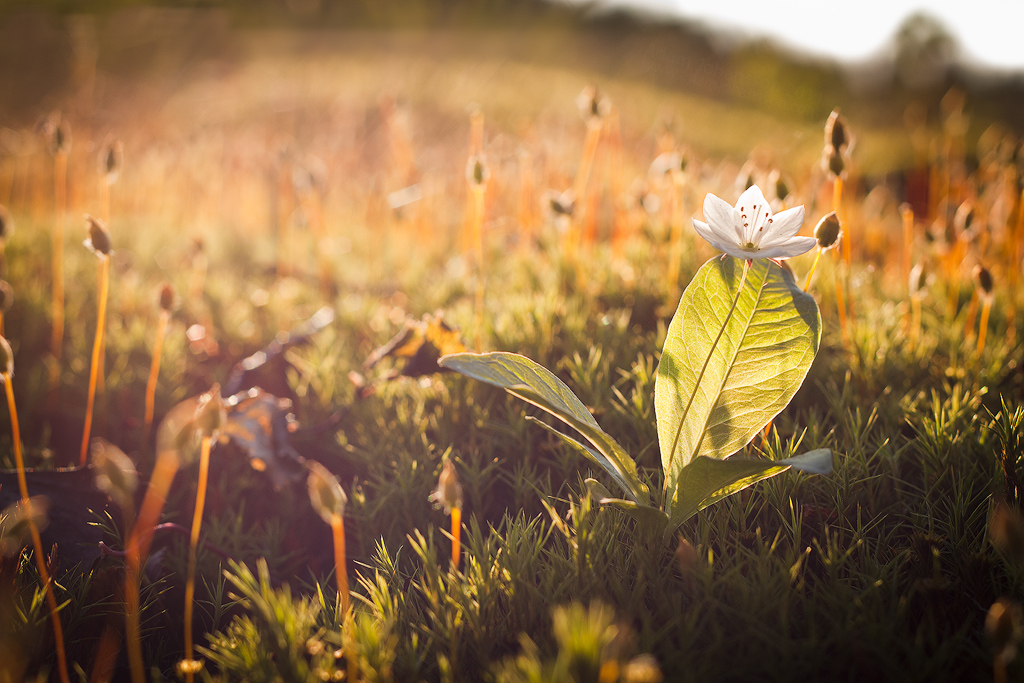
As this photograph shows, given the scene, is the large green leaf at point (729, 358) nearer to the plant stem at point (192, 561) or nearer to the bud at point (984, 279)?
the bud at point (984, 279)

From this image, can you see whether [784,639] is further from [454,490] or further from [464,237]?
[464,237]

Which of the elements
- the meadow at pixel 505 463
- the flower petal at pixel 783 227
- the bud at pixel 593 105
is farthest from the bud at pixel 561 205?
the flower petal at pixel 783 227

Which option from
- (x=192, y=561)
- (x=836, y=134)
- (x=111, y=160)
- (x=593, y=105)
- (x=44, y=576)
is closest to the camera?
(x=192, y=561)

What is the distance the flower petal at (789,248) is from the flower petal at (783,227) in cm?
1

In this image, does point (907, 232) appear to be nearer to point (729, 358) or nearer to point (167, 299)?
point (729, 358)

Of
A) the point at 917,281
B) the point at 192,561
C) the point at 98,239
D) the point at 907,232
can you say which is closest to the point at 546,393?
the point at 192,561

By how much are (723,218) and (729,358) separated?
0.29 m

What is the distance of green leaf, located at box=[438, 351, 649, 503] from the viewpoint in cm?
108

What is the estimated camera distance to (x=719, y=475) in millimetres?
1064

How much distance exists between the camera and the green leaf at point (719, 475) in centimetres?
97

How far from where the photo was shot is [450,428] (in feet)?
5.47

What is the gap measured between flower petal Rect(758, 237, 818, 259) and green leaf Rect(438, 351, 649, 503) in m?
0.46

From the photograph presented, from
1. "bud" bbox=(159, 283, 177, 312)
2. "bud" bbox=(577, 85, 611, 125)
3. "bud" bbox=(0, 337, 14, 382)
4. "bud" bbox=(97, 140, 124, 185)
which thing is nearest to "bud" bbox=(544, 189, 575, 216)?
"bud" bbox=(577, 85, 611, 125)

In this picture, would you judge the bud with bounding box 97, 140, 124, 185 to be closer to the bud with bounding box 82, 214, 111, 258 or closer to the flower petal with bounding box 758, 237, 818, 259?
the bud with bounding box 82, 214, 111, 258
